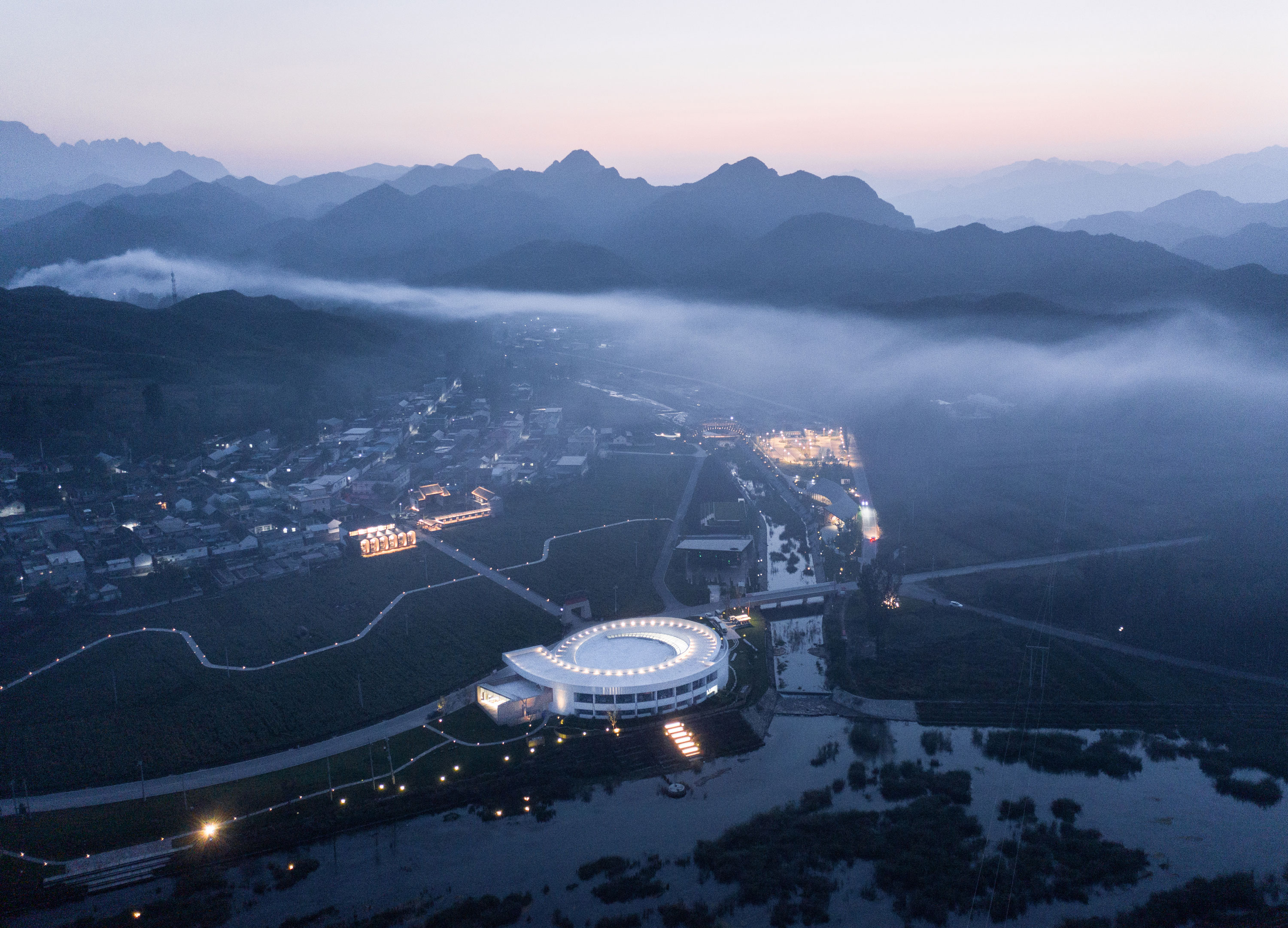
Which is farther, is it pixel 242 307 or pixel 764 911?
pixel 242 307

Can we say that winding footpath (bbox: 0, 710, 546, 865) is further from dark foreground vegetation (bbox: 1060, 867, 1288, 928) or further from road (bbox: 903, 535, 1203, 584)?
road (bbox: 903, 535, 1203, 584)

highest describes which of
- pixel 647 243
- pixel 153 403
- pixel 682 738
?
A: pixel 647 243

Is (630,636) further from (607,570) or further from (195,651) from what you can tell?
(195,651)

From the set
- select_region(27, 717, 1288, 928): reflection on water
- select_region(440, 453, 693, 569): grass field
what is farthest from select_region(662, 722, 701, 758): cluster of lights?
select_region(440, 453, 693, 569): grass field

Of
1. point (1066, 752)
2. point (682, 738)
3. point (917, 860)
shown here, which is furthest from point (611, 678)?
point (1066, 752)

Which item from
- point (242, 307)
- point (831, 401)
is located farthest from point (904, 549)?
point (242, 307)

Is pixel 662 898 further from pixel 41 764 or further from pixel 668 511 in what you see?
pixel 668 511
